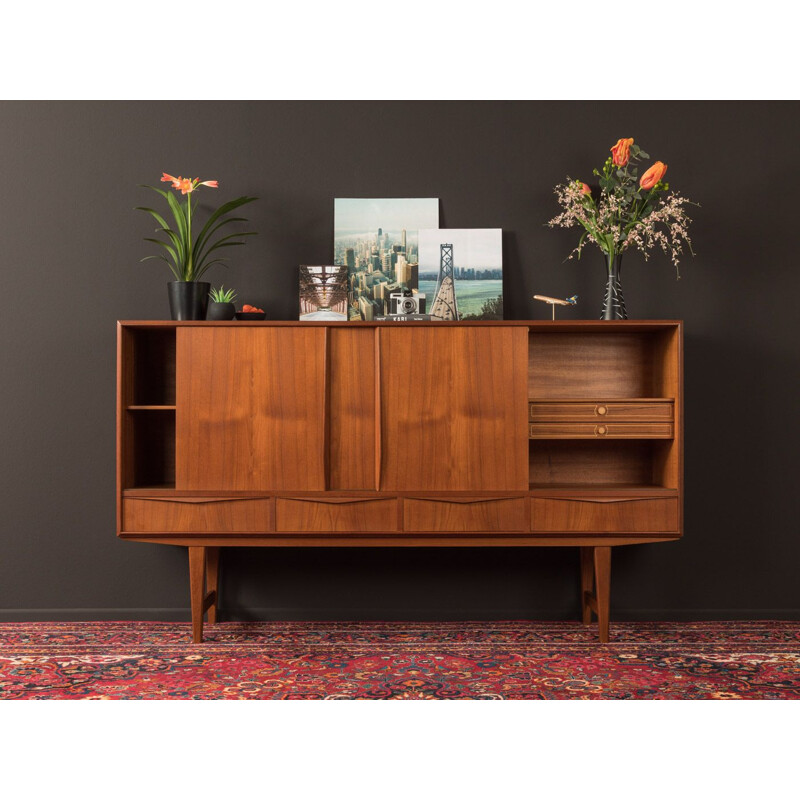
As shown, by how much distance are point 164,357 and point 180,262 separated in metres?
0.53

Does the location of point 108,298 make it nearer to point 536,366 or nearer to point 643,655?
point 536,366

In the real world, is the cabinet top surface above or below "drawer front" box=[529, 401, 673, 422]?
above

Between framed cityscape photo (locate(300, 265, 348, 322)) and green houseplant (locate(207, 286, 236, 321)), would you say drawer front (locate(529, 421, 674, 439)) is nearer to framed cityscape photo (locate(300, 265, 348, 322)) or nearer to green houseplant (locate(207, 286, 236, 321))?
framed cityscape photo (locate(300, 265, 348, 322))

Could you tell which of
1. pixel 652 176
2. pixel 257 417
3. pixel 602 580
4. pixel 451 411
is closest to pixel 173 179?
pixel 257 417

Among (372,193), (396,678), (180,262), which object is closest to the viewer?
(396,678)

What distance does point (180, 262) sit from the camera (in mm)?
3641

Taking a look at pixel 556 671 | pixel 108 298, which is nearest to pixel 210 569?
pixel 108 298

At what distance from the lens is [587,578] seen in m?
3.79

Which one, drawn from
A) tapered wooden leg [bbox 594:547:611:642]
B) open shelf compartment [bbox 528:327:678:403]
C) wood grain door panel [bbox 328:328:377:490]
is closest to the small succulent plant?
wood grain door panel [bbox 328:328:377:490]

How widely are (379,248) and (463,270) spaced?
0.45 m

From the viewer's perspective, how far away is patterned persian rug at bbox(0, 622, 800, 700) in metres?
3.00

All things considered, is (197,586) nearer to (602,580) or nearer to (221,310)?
(221,310)

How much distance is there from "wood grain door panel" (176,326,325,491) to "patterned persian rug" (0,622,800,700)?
2.60 ft

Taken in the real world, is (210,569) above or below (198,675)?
above
